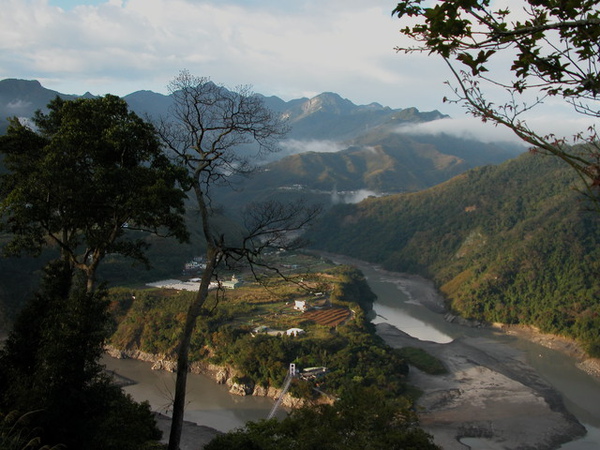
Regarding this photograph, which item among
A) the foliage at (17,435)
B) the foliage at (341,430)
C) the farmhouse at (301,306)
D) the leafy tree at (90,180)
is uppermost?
the leafy tree at (90,180)

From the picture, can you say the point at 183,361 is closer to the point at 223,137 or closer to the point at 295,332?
the point at 223,137

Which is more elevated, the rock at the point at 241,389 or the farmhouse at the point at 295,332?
the farmhouse at the point at 295,332

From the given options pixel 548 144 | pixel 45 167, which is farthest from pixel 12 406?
pixel 548 144

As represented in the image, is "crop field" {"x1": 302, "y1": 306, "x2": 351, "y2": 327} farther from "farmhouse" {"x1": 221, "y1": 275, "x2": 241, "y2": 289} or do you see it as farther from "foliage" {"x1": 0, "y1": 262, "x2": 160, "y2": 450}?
"foliage" {"x1": 0, "y1": 262, "x2": 160, "y2": 450}

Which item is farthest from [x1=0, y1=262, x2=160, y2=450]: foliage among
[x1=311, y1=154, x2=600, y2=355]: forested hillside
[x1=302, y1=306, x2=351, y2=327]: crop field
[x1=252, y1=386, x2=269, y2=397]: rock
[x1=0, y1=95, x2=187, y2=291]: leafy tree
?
[x1=302, y1=306, x2=351, y2=327]: crop field

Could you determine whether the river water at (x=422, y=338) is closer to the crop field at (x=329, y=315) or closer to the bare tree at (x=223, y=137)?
the crop field at (x=329, y=315)

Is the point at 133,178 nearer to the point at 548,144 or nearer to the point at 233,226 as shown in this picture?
the point at 548,144

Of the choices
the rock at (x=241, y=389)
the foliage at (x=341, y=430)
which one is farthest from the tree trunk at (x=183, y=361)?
the rock at (x=241, y=389)
